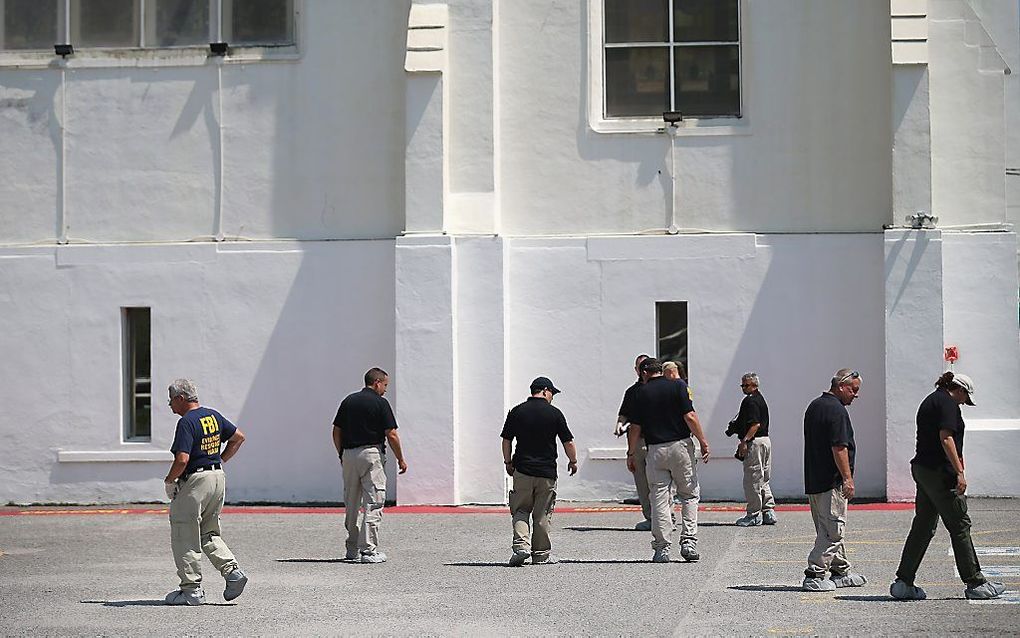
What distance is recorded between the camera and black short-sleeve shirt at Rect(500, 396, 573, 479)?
1549 cm

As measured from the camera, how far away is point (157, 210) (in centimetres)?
2275

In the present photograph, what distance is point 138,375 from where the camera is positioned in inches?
902

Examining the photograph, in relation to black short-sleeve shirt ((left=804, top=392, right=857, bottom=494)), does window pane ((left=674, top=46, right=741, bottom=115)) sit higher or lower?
higher

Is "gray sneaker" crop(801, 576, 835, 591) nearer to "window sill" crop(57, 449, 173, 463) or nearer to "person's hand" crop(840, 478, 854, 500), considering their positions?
"person's hand" crop(840, 478, 854, 500)

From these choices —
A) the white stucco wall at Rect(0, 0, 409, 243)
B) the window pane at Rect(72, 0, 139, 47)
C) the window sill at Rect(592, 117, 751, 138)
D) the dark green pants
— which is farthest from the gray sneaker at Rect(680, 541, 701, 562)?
the window pane at Rect(72, 0, 139, 47)

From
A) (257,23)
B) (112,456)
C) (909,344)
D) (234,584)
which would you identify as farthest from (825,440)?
(257,23)

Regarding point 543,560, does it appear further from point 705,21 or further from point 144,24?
point 144,24

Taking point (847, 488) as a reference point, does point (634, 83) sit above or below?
above

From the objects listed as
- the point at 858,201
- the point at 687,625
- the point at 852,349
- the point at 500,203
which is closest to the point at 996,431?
the point at 852,349

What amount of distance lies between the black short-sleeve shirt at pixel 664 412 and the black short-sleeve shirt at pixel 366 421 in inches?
98.6

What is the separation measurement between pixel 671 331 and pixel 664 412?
6683mm

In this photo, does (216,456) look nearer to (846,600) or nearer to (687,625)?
(687,625)

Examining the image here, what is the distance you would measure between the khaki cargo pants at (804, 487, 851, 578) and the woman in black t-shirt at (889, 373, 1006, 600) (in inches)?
27.4

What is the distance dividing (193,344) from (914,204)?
33.1 ft
